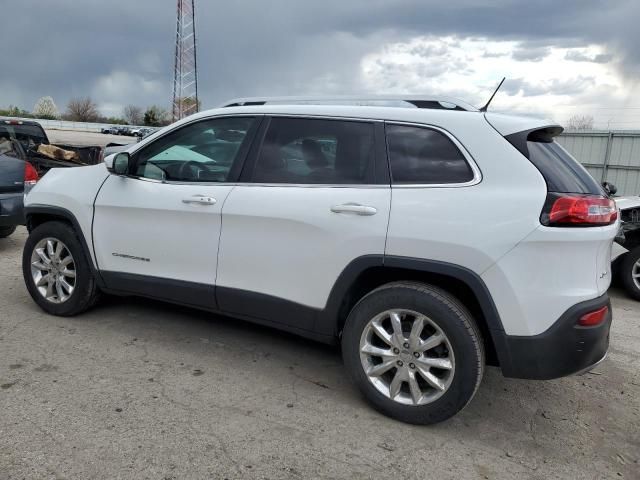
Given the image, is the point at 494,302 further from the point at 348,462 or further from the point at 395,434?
the point at 348,462

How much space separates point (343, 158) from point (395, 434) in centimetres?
166

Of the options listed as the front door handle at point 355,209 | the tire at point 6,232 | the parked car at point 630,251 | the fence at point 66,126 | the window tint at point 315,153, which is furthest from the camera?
the fence at point 66,126

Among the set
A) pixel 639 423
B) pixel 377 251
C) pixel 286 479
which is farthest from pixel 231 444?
pixel 639 423

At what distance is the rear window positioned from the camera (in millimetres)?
2879

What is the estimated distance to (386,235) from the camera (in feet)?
10.2

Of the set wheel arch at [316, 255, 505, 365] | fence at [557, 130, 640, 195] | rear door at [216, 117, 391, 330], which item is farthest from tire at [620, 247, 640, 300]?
fence at [557, 130, 640, 195]

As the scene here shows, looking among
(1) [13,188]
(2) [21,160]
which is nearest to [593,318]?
(1) [13,188]

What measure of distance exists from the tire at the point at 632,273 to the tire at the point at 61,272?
19.0ft

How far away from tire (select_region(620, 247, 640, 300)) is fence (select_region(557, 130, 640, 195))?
25.6ft

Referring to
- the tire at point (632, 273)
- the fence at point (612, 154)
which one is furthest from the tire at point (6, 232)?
the fence at point (612, 154)

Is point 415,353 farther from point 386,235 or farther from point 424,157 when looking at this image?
point 424,157

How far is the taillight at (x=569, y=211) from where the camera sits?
9.09 ft

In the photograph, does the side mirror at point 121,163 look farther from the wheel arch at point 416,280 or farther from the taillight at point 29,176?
the taillight at point 29,176

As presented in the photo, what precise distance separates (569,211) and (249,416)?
6.84 ft
